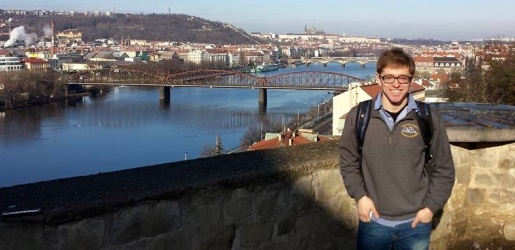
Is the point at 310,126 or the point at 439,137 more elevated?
the point at 439,137

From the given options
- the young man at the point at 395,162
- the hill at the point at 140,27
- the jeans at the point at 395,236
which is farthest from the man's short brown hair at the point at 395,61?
the hill at the point at 140,27

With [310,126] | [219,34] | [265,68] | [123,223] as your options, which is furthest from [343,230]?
[219,34]

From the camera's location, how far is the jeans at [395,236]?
1288 millimetres

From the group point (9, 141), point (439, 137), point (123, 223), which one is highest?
point (439, 137)

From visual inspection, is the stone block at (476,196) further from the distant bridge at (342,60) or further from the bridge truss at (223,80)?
the distant bridge at (342,60)

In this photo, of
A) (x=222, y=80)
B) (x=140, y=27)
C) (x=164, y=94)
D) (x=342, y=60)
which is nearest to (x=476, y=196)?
(x=164, y=94)

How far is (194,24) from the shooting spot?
414 ft

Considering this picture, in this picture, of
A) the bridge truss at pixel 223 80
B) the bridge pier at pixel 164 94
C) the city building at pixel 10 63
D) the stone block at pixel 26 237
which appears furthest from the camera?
the city building at pixel 10 63

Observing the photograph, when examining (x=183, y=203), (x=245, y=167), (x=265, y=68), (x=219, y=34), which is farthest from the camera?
(x=219, y=34)

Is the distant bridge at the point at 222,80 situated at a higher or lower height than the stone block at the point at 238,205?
lower

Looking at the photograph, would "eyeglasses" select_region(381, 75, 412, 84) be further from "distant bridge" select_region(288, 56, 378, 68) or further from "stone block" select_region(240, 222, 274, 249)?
"distant bridge" select_region(288, 56, 378, 68)

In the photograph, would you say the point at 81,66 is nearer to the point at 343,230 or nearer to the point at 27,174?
the point at 27,174

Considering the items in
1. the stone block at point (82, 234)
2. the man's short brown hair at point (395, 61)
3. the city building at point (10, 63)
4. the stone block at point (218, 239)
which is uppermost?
the man's short brown hair at point (395, 61)

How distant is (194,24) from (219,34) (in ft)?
21.0
